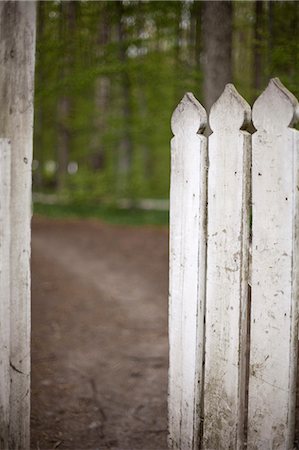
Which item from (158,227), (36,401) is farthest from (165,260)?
(36,401)

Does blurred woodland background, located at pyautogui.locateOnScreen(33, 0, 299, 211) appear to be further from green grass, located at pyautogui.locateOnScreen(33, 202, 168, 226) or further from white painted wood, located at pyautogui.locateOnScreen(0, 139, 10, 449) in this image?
white painted wood, located at pyautogui.locateOnScreen(0, 139, 10, 449)

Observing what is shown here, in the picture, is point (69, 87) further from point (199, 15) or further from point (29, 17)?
point (29, 17)

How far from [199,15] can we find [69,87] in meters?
3.62

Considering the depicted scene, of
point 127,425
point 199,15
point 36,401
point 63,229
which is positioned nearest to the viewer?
point 127,425

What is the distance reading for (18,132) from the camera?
268cm

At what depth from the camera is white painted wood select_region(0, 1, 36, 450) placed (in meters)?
2.66

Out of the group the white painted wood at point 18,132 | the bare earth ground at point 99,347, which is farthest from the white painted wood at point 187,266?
the bare earth ground at point 99,347

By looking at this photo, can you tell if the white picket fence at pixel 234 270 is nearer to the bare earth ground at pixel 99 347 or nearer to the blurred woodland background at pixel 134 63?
the bare earth ground at pixel 99 347

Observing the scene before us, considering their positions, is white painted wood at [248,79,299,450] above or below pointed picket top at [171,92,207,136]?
below

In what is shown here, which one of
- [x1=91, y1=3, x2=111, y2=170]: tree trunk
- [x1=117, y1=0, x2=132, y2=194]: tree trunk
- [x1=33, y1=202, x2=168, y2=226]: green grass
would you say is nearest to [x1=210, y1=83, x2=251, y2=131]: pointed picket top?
[x1=33, y1=202, x2=168, y2=226]: green grass

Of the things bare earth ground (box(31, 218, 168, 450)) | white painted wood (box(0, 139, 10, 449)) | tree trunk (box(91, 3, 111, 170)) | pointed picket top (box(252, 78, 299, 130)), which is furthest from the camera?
tree trunk (box(91, 3, 111, 170))

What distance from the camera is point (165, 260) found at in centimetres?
882

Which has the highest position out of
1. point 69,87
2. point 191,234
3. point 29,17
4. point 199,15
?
point 199,15

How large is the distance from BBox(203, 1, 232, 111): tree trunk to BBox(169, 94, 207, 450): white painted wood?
4906mm
